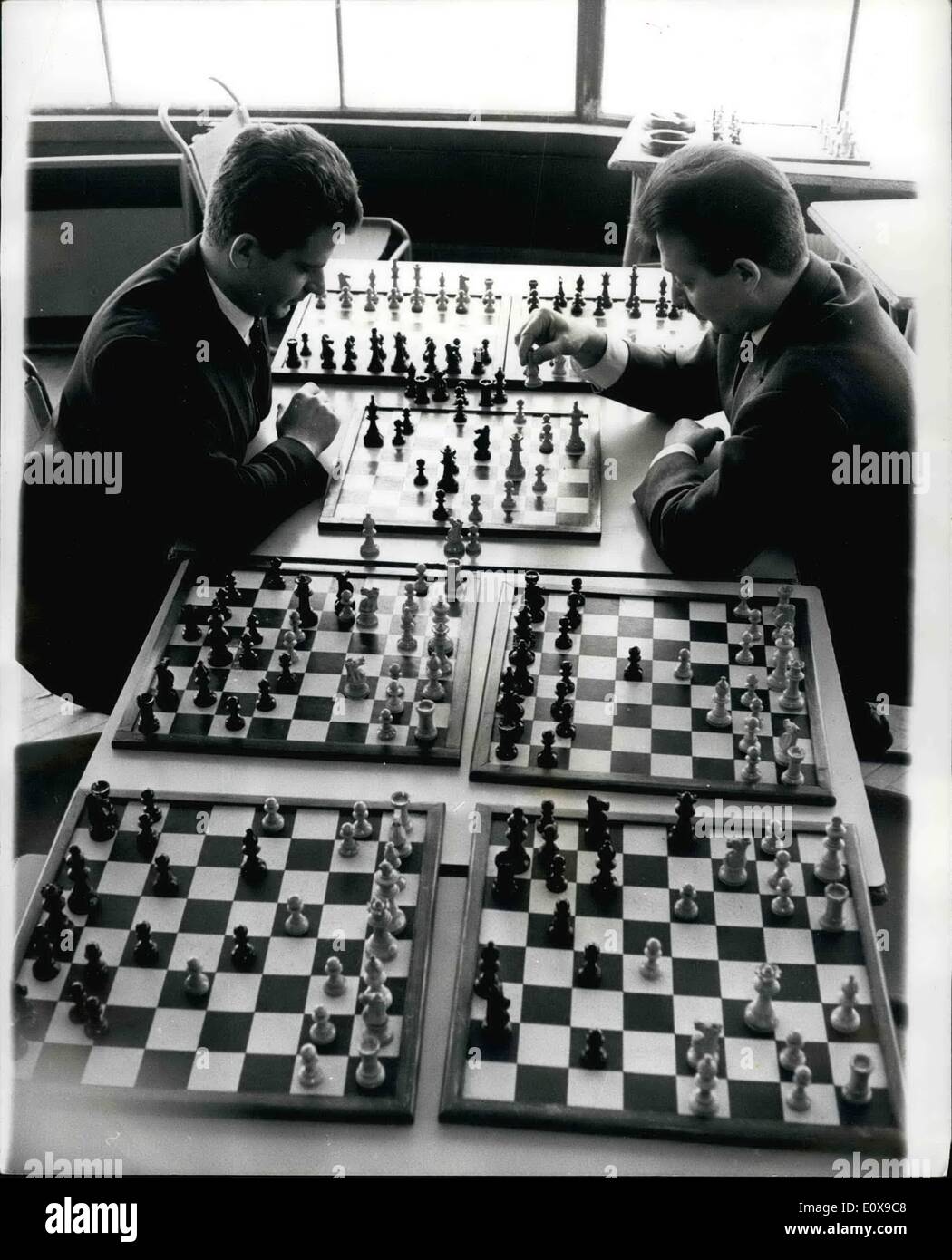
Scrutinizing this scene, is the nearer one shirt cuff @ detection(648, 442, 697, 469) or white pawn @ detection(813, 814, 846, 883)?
white pawn @ detection(813, 814, 846, 883)

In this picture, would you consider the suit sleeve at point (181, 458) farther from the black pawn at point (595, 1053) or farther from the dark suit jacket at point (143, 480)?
the black pawn at point (595, 1053)

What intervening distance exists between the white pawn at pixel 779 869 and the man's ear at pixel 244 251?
1733 millimetres

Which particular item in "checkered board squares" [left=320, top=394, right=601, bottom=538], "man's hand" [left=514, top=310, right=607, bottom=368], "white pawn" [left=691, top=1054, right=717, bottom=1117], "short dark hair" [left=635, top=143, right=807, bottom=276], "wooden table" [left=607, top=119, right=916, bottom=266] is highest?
"short dark hair" [left=635, top=143, right=807, bottom=276]

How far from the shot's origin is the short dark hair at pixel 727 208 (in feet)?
8.80

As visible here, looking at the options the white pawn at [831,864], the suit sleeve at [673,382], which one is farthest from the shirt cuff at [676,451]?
the white pawn at [831,864]

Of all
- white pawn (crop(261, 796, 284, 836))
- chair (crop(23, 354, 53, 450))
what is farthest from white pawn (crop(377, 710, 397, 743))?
chair (crop(23, 354, 53, 450))

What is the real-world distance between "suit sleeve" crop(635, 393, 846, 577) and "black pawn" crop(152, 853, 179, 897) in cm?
130

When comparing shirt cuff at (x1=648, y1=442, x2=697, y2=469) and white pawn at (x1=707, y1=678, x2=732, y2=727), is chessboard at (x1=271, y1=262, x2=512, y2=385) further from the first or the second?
white pawn at (x1=707, y1=678, x2=732, y2=727)

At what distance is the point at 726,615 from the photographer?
272 centimetres

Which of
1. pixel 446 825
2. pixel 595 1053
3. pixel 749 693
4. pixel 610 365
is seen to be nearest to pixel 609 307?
pixel 610 365

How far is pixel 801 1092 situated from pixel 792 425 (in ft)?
A: 4.76

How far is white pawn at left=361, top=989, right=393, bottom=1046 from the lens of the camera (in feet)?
6.12

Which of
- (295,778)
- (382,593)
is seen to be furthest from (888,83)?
(295,778)
